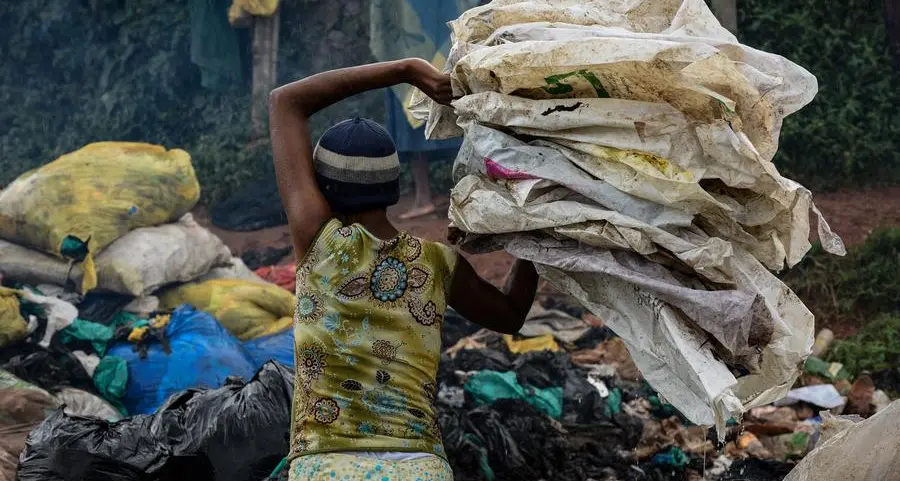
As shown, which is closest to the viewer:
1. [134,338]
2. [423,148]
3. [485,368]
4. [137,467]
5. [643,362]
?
[643,362]

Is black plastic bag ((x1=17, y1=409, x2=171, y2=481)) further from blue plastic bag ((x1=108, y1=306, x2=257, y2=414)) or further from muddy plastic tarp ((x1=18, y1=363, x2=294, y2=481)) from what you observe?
blue plastic bag ((x1=108, y1=306, x2=257, y2=414))

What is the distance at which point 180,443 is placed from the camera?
11.9 feet

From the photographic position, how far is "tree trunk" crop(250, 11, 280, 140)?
10.3 meters

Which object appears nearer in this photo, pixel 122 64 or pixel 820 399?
pixel 820 399

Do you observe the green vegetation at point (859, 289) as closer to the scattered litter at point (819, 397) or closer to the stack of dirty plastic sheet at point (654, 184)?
the scattered litter at point (819, 397)

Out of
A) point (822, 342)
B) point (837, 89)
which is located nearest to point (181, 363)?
point (822, 342)

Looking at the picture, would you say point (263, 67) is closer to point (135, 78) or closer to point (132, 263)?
point (135, 78)

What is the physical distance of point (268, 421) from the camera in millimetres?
3609

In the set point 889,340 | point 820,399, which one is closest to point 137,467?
point 820,399

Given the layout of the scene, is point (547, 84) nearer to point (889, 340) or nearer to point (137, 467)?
point (137, 467)

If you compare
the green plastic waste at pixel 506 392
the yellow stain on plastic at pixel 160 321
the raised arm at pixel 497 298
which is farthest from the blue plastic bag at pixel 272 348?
the raised arm at pixel 497 298

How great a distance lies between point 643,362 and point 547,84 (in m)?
0.61

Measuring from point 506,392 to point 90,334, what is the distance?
74.1 inches

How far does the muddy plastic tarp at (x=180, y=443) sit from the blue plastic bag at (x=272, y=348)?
1.41 m
